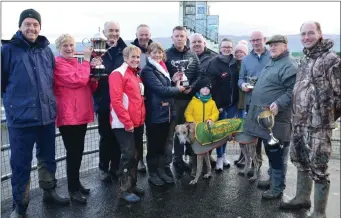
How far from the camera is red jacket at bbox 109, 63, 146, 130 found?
4.08 m

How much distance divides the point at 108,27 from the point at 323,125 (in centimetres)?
316

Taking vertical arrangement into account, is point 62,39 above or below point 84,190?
above

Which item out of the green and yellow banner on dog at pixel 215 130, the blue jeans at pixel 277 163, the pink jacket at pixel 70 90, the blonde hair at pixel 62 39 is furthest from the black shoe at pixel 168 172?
the blonde hair at pixel 62 39

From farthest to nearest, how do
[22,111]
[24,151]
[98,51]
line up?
[98,51] < [24,151] < [22,111]

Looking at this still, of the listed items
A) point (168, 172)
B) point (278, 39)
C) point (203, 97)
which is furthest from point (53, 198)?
point (278, 39)

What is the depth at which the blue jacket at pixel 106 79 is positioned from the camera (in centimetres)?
471

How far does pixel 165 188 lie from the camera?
16.3 ft

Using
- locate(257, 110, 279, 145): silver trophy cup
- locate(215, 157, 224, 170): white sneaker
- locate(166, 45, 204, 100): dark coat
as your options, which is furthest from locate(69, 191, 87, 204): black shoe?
locate(257, 110, 279, 145): silver trophy cup

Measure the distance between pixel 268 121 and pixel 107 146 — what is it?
7.92 ft

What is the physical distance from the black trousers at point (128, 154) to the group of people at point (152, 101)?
14 millimetres

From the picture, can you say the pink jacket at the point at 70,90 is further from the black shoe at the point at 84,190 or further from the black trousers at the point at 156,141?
the black shoe at the point at 84,190

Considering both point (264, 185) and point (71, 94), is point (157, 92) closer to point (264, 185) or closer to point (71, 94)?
point (71, 94)

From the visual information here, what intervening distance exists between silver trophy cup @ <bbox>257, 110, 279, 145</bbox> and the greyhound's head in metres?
1.11

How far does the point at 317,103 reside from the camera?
11.8 feet
